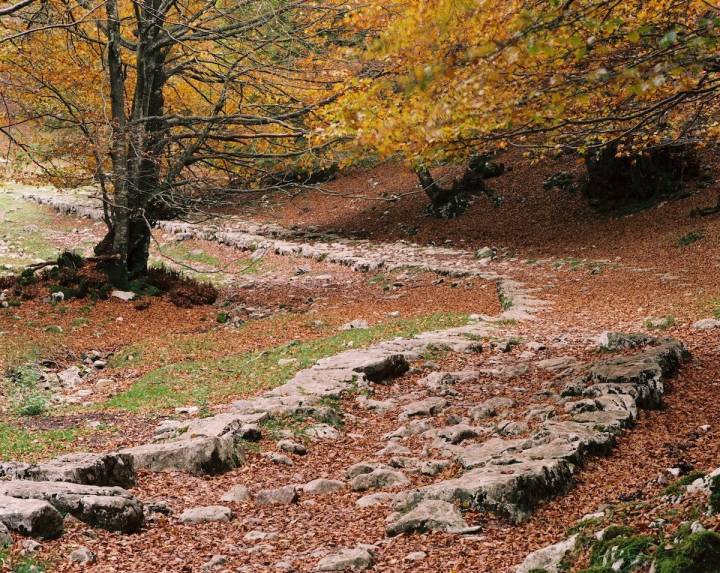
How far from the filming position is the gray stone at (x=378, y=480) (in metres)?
5.94

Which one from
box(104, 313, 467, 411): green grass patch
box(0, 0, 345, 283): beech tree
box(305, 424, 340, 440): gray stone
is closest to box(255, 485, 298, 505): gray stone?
box(305, 424, 340, 440): gray stone

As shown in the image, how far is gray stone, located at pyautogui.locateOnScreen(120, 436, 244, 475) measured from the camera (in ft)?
20.8

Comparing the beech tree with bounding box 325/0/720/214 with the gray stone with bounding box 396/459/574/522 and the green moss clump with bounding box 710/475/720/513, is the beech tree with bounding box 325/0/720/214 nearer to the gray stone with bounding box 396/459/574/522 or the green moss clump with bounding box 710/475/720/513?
the green moss clump with bounding box 710/475/720/513

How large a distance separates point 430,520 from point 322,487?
135 centimetres

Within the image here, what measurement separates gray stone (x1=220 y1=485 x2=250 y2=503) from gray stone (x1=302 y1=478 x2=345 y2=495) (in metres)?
0.48

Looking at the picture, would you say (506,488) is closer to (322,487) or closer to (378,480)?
(378,480)

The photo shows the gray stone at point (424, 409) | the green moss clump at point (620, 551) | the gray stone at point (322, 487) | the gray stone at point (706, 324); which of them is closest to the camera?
the green moss clump at point (620, 551)

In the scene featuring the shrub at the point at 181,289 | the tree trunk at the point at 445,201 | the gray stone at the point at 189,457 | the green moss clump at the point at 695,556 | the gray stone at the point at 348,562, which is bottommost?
the gray stone at the point at 348,562

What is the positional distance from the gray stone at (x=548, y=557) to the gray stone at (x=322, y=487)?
2.22m

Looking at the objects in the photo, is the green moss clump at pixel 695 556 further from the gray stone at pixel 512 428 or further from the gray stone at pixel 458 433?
the gray stone at pixel 458 433

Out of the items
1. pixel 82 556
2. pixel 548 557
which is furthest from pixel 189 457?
pixel 548 557

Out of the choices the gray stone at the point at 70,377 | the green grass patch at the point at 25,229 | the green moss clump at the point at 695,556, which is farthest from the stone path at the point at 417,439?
the green grass patch at the point at 25,229

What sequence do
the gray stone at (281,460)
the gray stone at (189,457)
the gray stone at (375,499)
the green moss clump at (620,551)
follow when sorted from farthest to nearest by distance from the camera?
1. the gray stone at (281,460)
2. the gray stone at (189,457)
3. the gray stone at (375,499)
4. the green moss clump at (620,551)

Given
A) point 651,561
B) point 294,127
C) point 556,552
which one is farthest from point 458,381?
point 294,127
